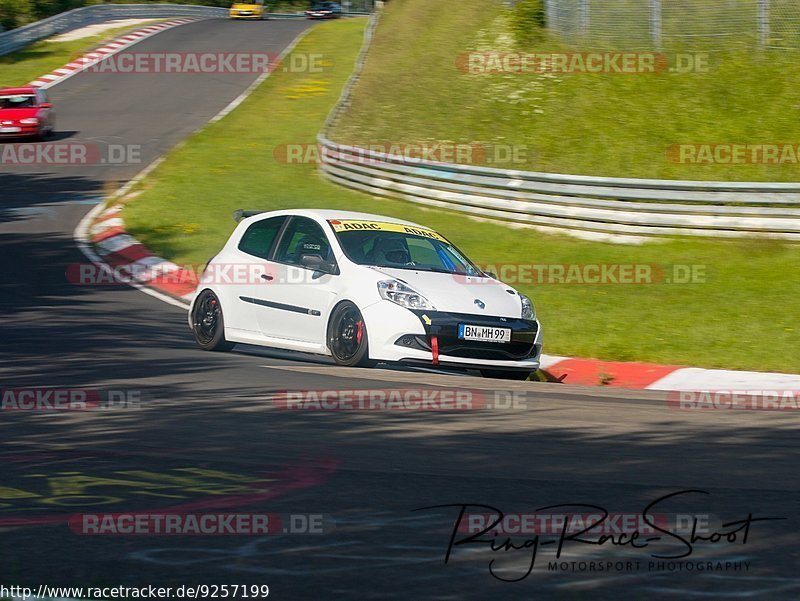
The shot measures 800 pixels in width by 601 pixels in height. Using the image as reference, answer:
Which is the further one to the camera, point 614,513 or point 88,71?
point 88,71

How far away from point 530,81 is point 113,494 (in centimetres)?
2255

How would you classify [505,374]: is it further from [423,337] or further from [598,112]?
[598,112]

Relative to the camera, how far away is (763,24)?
2544cm

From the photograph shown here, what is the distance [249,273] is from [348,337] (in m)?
1.65

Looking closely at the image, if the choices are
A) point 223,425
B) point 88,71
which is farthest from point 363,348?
point 88,71

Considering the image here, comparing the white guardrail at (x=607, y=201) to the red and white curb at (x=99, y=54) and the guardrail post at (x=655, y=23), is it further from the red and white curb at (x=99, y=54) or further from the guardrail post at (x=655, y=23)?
the red and white curb at (x=99, y=54)

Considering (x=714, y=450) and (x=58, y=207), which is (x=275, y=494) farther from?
(x=58, y=207)

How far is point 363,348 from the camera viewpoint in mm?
10273

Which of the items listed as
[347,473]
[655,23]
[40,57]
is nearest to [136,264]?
[347,473]

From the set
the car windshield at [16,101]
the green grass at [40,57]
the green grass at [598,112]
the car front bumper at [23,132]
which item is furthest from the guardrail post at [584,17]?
the green grass at [40,57]

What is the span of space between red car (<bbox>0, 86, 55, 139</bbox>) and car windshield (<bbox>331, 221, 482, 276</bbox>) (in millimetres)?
21692

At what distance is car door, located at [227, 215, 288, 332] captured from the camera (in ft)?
37.5

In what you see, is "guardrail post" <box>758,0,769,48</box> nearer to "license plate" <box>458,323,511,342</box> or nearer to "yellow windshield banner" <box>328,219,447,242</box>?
"yellow windshield banner" <box>328,219,447,242</box>

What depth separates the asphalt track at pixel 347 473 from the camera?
4.55 metres
